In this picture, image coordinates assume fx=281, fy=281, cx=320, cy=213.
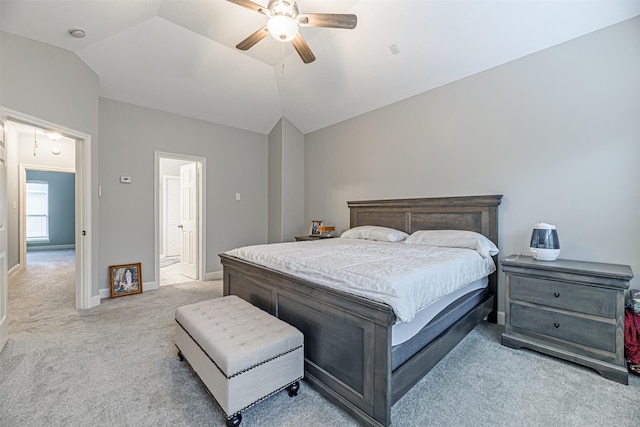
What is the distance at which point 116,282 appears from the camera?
153 inches

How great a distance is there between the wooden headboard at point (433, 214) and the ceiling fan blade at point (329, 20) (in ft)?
7.06

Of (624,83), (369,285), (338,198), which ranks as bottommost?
(369,285)

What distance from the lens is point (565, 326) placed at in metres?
2.18

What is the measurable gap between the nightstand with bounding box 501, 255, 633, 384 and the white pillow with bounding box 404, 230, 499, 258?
0.27 m

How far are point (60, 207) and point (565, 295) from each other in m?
12.0

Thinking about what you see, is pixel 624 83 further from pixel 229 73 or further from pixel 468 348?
pixel 229 73

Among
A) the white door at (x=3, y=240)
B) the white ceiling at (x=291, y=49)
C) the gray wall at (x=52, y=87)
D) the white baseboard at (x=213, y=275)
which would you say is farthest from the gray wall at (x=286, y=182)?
the white door at (x=3, y=240)

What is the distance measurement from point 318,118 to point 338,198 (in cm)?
143

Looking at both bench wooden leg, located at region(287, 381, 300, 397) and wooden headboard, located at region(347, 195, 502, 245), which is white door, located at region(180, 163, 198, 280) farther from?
bench wooden leg, located at region(287, 381, 300, 397)

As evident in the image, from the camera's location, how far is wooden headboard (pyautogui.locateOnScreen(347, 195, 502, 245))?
119 inches

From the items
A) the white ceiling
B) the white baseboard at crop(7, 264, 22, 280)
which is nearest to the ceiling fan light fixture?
the white ceiling

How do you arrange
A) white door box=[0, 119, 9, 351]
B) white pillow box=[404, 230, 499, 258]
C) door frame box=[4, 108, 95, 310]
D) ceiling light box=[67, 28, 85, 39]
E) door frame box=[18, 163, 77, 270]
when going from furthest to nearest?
door frame box=[18, 163, 77, 270] → door frame box=[4, 108, 95, 310] → ceiling light box=[67, 28, 85, 39] → white pillow box=[404, 230, 499, 258] → white door box=[0, 119, 9, 351]

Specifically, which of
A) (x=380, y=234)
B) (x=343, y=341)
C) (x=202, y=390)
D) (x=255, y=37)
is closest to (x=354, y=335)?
(x=343, y=341)

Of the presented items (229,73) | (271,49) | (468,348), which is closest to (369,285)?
(468,348)
